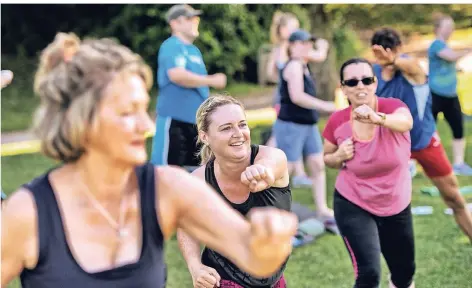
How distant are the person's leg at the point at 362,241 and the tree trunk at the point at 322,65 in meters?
10.6

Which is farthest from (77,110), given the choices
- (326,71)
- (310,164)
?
(326,71)

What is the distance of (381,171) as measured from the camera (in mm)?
4316

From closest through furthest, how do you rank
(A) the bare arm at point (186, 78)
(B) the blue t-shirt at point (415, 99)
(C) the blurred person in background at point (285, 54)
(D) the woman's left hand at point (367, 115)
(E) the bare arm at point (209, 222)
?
(E) the bare arm at point (209, 222)
(D) the woman's left hand at point (367, 115)
(B) the blue t-shirt at point (415, 99)
(A) the bare arm at point (186, 78)
(C) the blurred person in background at point (285, 54)

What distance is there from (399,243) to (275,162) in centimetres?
126

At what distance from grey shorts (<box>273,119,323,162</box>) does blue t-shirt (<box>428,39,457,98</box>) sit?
2.28 m

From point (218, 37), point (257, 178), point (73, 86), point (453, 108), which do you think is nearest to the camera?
point (73, 86)

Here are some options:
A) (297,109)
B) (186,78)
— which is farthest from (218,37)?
(186,78)

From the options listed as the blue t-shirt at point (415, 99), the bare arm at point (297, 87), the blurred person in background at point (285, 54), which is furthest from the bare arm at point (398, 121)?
the blurred person in background at point (285, 54)

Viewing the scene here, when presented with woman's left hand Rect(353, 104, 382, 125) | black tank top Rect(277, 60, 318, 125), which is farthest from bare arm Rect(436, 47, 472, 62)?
woman's left hand Rect(353, 104, 382, 125)

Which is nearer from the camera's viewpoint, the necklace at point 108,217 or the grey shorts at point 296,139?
the necklace at point 108,217

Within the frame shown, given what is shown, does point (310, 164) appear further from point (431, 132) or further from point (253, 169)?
point (253, 169)

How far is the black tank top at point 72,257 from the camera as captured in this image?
2025mm

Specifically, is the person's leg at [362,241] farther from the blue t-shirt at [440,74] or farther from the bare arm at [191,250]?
the blue t-shirt at [440,74]

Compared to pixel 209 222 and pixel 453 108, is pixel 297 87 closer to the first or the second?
pixel 453 108
